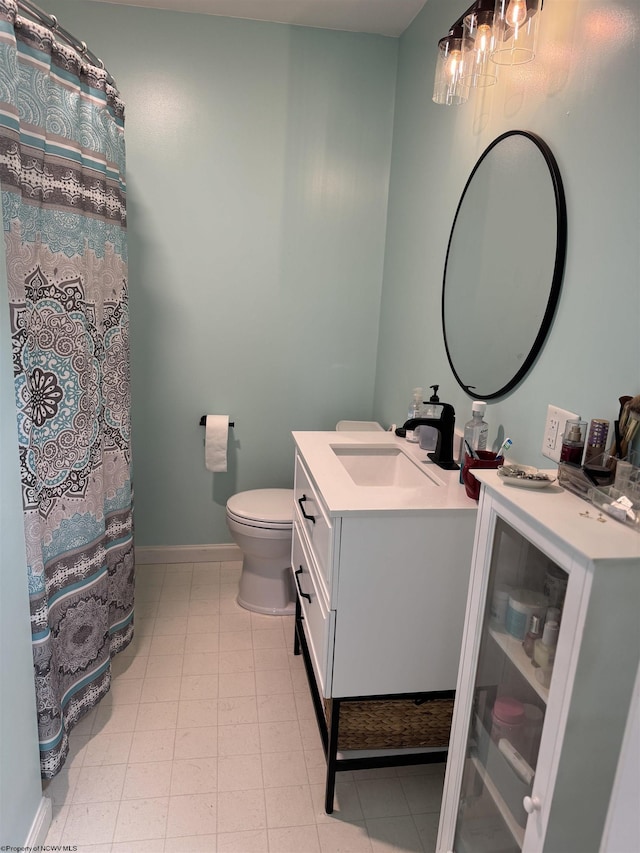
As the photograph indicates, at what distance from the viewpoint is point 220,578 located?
9.64 ft

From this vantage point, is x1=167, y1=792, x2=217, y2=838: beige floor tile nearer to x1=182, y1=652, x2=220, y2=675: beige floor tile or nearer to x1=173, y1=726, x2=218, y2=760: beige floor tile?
x1=173, y1=726, x2=218, y2=760: beige floor tile

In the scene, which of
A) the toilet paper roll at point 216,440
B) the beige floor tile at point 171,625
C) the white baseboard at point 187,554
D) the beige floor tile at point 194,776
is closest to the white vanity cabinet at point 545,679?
the beige floor tile at point 194,776

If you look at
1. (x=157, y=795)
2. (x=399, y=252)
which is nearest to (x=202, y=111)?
Result: (x=399, y=252)

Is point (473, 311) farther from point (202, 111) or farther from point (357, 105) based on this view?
point (202, 111)

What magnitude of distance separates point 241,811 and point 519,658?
1028 millimetres

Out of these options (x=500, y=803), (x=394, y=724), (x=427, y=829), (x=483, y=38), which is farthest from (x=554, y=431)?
(x=427, y=829)

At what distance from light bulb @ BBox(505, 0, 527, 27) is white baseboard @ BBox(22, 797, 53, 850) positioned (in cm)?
235

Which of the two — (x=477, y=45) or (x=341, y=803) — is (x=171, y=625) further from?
(x=477, y=45)

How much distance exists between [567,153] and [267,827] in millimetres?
1927

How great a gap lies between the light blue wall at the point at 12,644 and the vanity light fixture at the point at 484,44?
130 cm

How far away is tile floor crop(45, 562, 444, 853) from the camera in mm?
1571

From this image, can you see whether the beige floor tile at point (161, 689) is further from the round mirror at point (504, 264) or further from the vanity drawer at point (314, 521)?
the round mirror at point (504, 264)

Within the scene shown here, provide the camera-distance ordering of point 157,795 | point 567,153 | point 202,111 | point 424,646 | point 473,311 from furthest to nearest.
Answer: point 202,111, point 473,311, point 157,795, point 424,646, point 567,153

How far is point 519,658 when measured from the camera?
1132 mm
